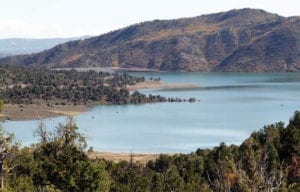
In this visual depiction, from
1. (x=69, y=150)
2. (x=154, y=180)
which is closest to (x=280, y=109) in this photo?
(x=154, y=180)

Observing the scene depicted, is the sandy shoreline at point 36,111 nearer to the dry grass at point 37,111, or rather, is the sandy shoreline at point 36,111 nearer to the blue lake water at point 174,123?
the dry grass at point 37,111

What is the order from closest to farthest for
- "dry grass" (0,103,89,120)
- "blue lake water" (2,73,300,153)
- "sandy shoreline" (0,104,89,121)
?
"blue lake water" (2,73,300,153) → "sandy shoreline" (0,104,89,121) → "dry grass" (0,103,89,120)

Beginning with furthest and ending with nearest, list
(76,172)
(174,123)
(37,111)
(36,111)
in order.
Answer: (37,111)
(36,111)
(174,123)
(76,172)

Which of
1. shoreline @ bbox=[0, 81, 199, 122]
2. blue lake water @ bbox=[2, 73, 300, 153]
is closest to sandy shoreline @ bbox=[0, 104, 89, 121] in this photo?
shoreline @ bbox=[0, 81, 199, 122]

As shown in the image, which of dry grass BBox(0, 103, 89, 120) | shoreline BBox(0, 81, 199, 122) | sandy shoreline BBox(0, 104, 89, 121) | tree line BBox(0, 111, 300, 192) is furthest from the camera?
dry grass BBox(0, 103, 89, 120)

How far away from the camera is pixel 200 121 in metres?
141

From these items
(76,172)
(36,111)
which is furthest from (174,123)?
(76,172)

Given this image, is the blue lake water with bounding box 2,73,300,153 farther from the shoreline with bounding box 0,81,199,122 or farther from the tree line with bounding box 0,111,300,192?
the tree line with bounding box 0,111,300,192

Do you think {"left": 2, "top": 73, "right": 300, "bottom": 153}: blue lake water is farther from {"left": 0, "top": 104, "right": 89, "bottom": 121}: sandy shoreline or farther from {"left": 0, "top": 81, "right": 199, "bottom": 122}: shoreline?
{"left": 0, "top": 104, "right": 89, "bottom": 121}: sandy shoreline

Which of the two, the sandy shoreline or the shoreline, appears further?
the sandy shoreline

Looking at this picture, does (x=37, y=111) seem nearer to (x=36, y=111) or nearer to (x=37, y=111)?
(x=37, y=111)

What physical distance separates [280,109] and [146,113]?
3765cm

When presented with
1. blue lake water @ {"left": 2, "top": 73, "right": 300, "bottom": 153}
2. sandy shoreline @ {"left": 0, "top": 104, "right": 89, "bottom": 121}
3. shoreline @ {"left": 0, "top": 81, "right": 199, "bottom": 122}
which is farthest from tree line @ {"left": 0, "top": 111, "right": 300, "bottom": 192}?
sandy shoreline @ {"left": 0, "top": 104, "right": 89, "bottom": 121}

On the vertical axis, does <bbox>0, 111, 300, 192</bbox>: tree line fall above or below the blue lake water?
above
